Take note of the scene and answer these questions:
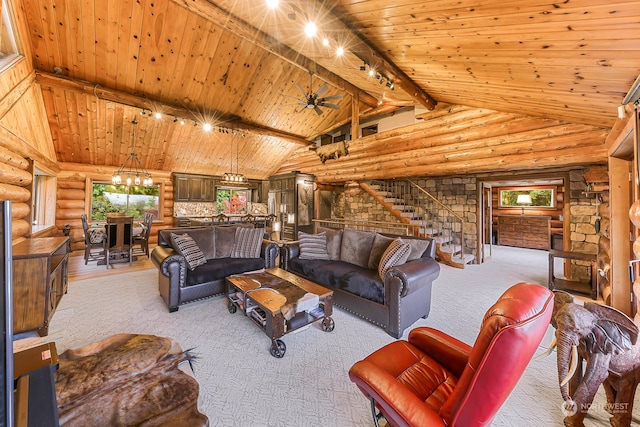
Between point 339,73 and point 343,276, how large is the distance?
15.6 feet

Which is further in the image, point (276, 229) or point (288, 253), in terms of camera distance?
point (276, 229)

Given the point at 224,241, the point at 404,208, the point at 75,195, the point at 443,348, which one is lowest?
the point at 443,348

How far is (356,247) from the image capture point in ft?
13.1

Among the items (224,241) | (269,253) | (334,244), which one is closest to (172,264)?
(224,241)

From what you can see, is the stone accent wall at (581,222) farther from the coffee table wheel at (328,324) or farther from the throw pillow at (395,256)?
the coffee table wheel at (328,324)

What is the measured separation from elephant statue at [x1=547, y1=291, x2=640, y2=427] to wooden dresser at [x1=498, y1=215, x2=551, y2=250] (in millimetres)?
8647

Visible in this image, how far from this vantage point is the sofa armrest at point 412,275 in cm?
281

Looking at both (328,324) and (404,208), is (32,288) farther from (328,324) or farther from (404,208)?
(404,208)

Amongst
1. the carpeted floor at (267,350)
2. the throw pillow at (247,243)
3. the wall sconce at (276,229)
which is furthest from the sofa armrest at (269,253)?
the wall sconce at (276,229)

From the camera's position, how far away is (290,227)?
952 centimetres

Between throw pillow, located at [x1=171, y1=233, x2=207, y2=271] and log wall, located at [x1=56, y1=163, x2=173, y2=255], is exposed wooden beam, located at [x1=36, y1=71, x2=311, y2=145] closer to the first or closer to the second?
log wall, located at [x1=56, y1=163, x2=173, y2=255]

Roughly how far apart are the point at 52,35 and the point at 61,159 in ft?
13.2

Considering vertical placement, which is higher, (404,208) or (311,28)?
(311,28)

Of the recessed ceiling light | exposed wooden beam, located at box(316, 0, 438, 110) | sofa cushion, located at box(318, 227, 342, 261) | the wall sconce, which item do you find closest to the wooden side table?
sofa cushion, located at box(318, 227, 342, 261)
